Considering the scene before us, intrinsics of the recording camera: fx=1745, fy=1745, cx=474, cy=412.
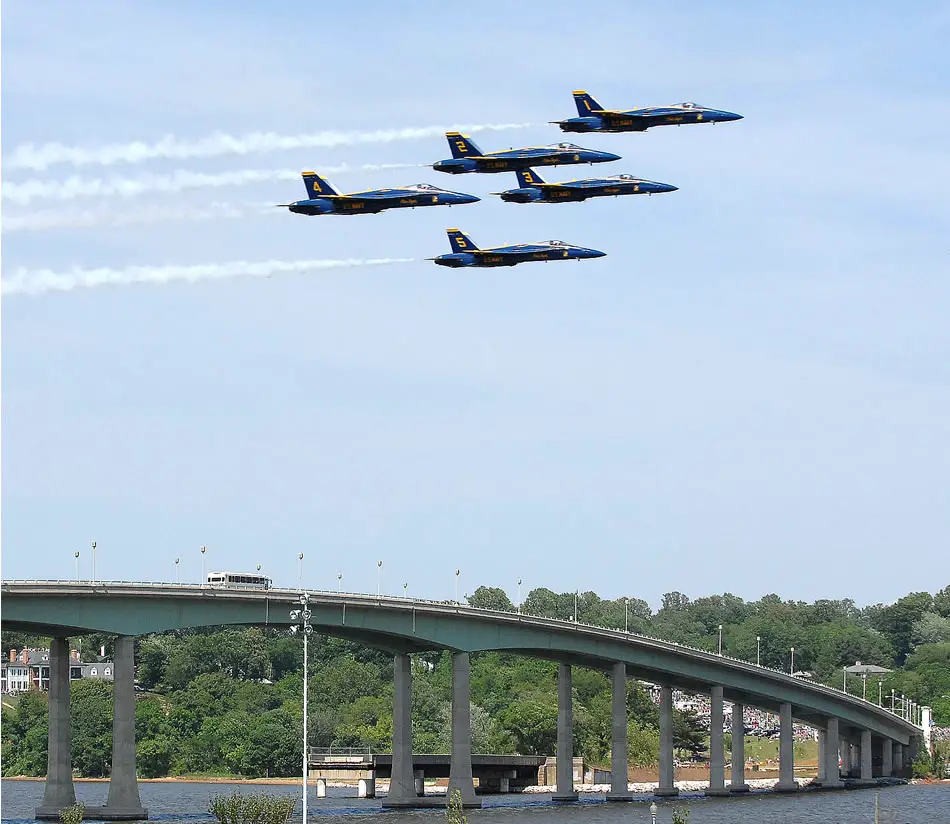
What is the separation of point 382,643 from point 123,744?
1534 inches

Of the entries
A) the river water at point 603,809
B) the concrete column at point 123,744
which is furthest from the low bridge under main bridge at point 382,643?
the river water at point 603,809

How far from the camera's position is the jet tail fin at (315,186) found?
13562cm

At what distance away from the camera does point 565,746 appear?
185 metres

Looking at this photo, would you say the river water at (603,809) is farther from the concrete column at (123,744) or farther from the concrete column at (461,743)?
the concrete column at (123,744)

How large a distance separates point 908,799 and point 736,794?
19.7m

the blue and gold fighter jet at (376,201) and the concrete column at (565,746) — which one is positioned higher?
the blue and gold fighter jet at (376,201)

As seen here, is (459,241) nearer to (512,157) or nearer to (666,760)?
(512,157)

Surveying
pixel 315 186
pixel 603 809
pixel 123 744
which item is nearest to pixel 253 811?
pixel 123 744

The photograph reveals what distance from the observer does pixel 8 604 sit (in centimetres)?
13038

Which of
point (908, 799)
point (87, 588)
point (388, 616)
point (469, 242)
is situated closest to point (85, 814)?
point (87, 588)

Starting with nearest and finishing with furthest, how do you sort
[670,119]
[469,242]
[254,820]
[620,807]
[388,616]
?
[254,820] → [670,119] → [469,242] → [388,616] → [620,807]

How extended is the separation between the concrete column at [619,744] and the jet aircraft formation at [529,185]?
62.6 meters

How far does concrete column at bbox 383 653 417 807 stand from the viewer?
547 ft

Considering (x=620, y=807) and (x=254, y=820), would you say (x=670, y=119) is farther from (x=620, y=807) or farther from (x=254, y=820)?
(x=620, y=807)
